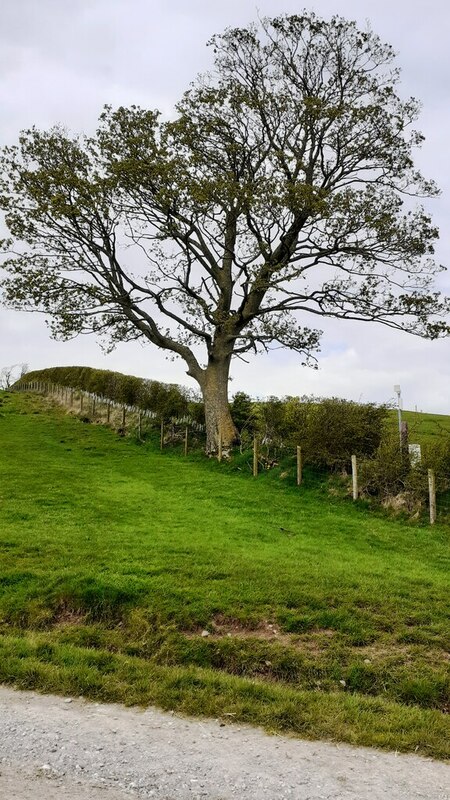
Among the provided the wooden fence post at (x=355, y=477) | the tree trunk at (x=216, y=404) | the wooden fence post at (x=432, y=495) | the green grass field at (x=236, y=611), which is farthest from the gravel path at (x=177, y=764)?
the tree trunk at (x=216, y=404)

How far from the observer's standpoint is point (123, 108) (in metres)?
25.2

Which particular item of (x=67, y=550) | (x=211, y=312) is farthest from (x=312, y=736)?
(x=211, y=312)

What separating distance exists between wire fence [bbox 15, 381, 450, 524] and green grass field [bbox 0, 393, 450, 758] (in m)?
1.06

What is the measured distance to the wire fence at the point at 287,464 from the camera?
59.3 ft

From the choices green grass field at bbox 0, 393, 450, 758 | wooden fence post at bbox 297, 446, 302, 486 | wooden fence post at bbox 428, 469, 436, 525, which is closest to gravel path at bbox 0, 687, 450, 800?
green grass field at bbox 0, 393, 450, 758

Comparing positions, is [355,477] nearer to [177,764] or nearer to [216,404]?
[216,404]

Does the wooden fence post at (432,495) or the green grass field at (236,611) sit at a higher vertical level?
the wooden fence post at (432,495)

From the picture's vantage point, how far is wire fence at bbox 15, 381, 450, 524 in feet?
59.3

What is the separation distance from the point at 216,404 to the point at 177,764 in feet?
71.4

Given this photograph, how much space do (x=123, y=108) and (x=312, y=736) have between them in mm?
25703

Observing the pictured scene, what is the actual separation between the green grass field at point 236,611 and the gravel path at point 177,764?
408 mm

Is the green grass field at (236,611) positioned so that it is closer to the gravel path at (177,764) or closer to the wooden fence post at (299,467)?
the gravel path at (177,764)

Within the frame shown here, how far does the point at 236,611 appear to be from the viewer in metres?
9.60

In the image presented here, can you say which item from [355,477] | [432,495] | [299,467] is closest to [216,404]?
[299,467]
